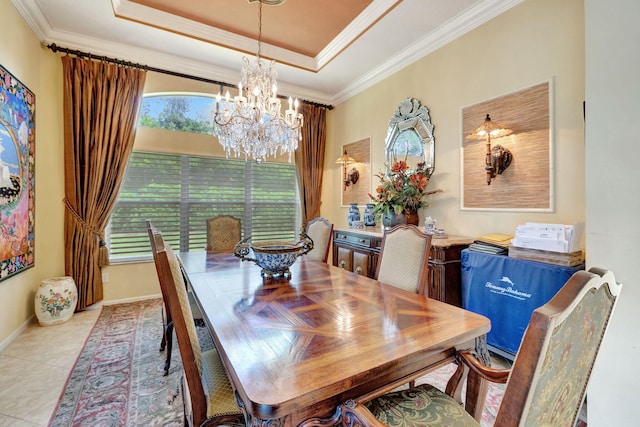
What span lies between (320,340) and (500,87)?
2757mm

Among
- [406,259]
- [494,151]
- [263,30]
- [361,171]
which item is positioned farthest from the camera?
[361,171]

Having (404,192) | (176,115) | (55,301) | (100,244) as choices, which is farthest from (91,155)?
(404,192)

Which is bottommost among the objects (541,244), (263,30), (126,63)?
(541,244)

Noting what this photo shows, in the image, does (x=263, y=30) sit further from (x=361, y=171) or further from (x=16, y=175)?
(x=16, y=175)

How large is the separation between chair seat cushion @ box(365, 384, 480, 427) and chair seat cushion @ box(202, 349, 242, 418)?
0.55 metres

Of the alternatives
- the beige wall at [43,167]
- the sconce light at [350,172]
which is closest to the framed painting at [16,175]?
the beige wall at [43,167]

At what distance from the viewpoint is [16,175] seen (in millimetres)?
2561

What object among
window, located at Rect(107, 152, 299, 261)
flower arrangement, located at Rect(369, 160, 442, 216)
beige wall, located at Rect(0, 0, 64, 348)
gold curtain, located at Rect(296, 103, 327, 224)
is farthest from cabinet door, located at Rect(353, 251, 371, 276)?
beige wall, located at Rect(0, 0, 64, 348)

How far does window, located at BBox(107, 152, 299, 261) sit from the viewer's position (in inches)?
146

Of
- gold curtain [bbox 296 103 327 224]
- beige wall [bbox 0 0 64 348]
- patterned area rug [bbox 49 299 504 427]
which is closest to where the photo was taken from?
patterned area rug [bbox 49 299 504 427]

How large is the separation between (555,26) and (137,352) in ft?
14.1

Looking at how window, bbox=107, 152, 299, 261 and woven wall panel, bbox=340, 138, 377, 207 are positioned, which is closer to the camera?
window, bbox=107, 152, 299, 261

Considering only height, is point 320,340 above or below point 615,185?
below

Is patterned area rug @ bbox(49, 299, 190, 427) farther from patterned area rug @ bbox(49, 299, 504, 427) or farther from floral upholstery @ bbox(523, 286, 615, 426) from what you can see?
floral upholstery @ bbox(523, 286, 615, 426)
